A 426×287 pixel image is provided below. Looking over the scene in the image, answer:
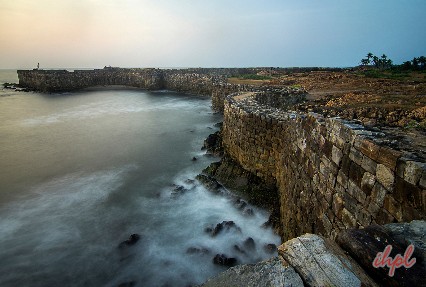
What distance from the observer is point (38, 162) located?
14.1 m

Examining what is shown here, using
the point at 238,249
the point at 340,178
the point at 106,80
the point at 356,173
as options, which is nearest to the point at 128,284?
the point at 238,249

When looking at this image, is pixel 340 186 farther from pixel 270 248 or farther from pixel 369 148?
pixel 270 248

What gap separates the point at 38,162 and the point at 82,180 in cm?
411

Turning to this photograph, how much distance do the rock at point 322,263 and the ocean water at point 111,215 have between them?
15.9 ft

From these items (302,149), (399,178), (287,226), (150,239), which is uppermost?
(399,178)

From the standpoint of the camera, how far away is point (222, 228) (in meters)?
7.98

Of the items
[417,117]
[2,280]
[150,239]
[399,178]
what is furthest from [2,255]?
[417,117]

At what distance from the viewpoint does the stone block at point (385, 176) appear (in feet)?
9.49

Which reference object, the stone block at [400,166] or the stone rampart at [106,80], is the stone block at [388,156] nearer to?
the stone block at [400,166]

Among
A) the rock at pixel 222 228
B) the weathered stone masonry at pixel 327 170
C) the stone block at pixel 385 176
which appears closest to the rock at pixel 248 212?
the rock at pixel 222 228

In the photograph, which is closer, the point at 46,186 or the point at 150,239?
the point at 150,239

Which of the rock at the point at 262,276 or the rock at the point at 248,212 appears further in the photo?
the rock at the point at 248,212

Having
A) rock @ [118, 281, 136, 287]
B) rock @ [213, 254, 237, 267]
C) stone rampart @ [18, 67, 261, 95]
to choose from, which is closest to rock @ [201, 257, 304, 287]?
rock @ [213, 254, 237, 267]

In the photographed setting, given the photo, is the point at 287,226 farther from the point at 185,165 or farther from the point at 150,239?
the point at 185,165
